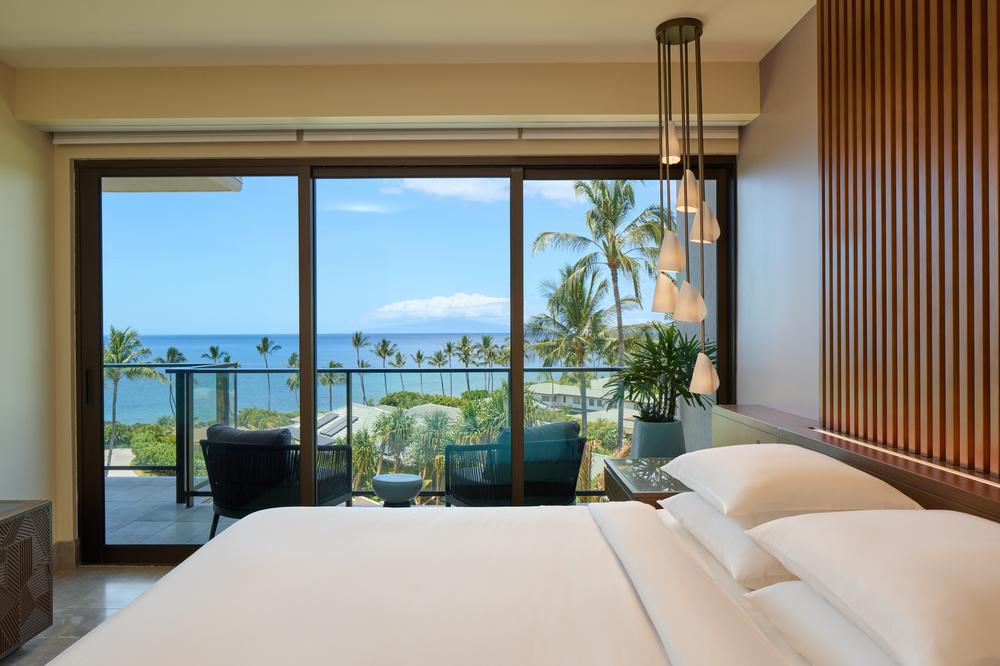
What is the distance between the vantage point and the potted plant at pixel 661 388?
362cm

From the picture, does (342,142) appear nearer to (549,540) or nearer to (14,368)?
(14,368)

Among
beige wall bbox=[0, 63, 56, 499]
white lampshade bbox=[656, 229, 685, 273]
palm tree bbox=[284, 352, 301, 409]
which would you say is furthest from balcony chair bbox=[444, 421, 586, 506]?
beige wall bbox=[0, 63, 56, 499]

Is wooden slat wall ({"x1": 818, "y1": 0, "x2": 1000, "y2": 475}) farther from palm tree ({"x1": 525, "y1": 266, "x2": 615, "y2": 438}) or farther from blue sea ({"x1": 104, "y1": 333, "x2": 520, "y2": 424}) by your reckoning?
blue sea ({"x1": 104, "y1": 333, "x2": 520, "y2": 424})

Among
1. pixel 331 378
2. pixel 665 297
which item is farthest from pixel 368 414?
pixel 665 297

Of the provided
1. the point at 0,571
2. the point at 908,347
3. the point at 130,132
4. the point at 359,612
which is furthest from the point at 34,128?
the point at 908,347

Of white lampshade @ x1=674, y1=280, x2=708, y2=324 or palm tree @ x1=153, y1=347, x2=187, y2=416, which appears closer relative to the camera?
white lampshade @ x1=674, y1=280, x2=708, y2=324

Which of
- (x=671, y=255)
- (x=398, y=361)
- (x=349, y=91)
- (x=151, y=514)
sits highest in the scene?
(x=349, y=91)

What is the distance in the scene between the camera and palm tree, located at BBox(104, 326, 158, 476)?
146 inches

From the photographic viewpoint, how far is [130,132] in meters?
3.55

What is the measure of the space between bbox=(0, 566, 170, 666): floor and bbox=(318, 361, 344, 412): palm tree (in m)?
1.28

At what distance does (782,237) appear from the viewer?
3.04 meters

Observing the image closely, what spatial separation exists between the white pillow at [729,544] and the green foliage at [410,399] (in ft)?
6.33

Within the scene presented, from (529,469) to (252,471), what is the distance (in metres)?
1.53

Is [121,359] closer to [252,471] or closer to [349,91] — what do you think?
[252,471]
